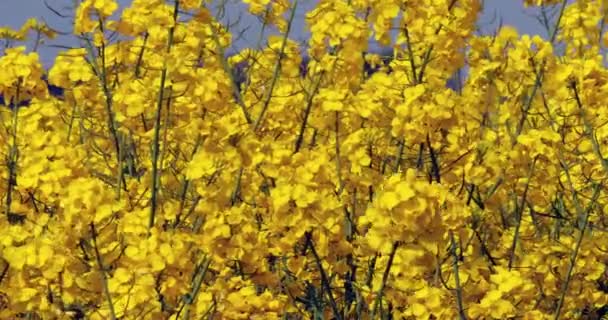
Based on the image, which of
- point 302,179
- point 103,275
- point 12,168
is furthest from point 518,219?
point 12,168

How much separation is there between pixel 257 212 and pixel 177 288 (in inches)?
49.7

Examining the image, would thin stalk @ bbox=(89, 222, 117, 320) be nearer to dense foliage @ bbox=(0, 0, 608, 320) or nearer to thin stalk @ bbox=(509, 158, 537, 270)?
dense foliage @ bbox=(0, 0, 608, 320)

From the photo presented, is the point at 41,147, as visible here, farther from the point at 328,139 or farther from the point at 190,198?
the point at 328,139

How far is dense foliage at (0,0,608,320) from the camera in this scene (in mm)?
3908

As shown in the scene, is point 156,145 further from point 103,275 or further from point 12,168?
point 12,168

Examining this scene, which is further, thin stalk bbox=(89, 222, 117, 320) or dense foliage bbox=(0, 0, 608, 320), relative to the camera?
dense foliage bbox=(0, 0, 608, 320)

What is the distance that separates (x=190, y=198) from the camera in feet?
17.2

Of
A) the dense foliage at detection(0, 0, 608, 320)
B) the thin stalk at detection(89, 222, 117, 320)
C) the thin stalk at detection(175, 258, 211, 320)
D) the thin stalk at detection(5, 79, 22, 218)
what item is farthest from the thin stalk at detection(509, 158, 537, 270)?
the thin stalk at detection(5, 79, 22, 218)

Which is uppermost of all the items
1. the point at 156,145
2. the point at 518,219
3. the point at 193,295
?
the point at 156,145

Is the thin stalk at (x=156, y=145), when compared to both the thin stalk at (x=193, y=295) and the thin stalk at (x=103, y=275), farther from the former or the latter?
the thin stalk at (x=103, y=275)

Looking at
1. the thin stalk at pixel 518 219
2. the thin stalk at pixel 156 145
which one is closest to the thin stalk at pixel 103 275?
the thin stalk at pixel 156 145

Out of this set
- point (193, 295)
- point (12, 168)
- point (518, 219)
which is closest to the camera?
point (193, 295)

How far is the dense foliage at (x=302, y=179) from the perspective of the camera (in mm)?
3908

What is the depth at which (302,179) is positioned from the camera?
4004 mm
